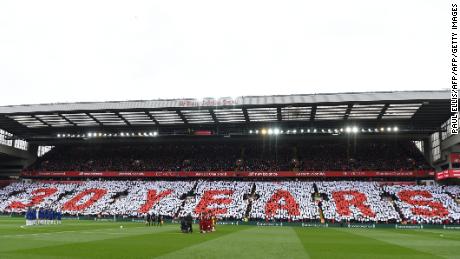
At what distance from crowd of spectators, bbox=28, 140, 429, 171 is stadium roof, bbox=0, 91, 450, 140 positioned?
7.23 m

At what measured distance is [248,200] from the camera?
5325 centimetres

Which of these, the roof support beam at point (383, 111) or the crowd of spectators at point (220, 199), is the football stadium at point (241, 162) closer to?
the crowd of spectators at point (220, 199)

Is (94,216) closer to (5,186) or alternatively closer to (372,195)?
(5,186)

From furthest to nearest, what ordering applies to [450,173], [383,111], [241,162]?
[241,162] < [383,111] < [450,173]

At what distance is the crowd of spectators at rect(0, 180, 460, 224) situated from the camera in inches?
1850

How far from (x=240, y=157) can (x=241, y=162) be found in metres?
1.68

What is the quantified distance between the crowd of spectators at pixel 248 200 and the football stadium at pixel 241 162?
0.61ft

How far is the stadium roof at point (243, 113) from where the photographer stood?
4672 cm

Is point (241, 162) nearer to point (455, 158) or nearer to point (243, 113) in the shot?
point (243, 113)

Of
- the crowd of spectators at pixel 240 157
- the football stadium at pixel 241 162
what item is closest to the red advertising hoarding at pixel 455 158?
the football stadium at pixel 241 162

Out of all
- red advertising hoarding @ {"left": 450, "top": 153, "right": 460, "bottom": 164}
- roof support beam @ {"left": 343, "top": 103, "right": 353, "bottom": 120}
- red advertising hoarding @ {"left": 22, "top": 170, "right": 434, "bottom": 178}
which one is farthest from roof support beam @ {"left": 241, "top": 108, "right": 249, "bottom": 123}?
red advertising hoarding @ {"left": 450, "top": 153, "right": 460, "bottom": 164}

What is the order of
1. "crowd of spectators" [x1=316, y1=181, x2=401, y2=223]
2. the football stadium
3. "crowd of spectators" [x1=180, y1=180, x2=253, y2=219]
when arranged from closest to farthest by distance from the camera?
"crowd of spectators" [x1=316, y1=181, x2=401, y2=223] < the football stadium < "crowd of spectators" [x1=180, y1=180, x2=253, y2=219]

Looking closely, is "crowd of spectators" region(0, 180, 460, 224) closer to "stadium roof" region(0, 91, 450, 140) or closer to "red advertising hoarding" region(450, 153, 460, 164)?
"red advertising hoarding" region(450, 153, 460, 164)

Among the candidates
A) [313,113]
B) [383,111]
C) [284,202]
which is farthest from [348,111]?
[284,202]
